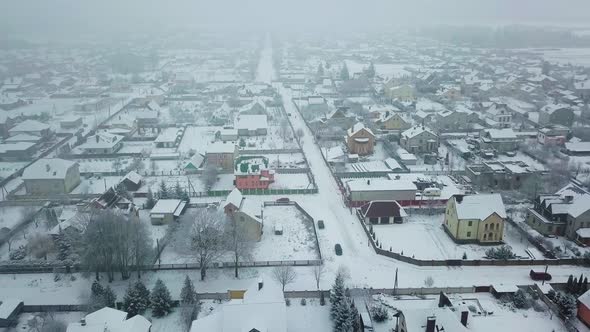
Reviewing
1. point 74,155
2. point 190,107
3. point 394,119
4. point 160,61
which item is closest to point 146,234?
point 74,155

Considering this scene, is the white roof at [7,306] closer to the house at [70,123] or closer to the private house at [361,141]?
the private house at [361,141]

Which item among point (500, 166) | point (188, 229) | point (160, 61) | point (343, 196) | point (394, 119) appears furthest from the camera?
point (160, 61)

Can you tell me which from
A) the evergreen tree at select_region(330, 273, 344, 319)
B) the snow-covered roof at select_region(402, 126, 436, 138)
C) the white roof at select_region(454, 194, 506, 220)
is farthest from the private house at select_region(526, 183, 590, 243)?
the evergreen tree at select_region(330, 273, 344, 319)

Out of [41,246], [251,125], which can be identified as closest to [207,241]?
[41,246]

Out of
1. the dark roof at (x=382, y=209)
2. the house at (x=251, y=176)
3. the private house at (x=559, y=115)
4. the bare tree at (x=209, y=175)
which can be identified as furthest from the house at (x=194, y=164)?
the private house at (x=559, y=115)

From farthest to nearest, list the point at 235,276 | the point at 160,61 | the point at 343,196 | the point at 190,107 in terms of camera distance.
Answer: the point at 160,61 → the point at 190,107 → the point at 343,196 → the point at 235,276

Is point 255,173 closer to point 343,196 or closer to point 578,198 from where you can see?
point 343,196
